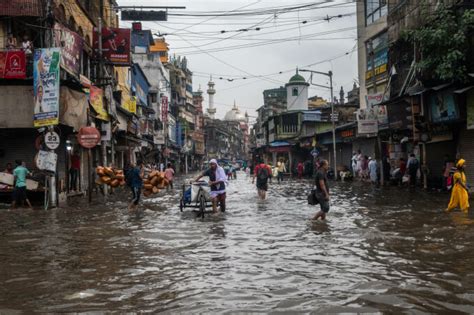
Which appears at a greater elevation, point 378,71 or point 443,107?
point 378,71

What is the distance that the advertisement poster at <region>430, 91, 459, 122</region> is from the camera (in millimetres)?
21062

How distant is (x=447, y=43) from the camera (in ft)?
65.7

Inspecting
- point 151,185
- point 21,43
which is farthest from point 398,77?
point 21,43

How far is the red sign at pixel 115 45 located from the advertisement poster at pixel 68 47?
4650 mm

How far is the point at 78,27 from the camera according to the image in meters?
26.9

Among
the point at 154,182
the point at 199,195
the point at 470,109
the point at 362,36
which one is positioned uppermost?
the point at 362,36

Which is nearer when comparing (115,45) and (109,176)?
(109,176)

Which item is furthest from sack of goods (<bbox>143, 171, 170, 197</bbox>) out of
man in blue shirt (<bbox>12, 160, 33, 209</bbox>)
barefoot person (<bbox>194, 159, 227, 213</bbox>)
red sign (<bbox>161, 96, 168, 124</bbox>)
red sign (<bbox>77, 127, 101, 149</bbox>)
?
red sign (<bbox>161, 96, 168, 124</bbox>)

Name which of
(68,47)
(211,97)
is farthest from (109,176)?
(211,97)

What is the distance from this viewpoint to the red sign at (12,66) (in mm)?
19547

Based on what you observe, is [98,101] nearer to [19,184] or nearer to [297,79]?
[19,184]

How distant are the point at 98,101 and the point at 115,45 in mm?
3480

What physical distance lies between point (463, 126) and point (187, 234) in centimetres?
1508

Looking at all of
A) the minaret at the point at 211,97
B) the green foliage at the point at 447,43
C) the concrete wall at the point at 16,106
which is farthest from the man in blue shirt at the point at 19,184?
the minaret at the point at 211,97
